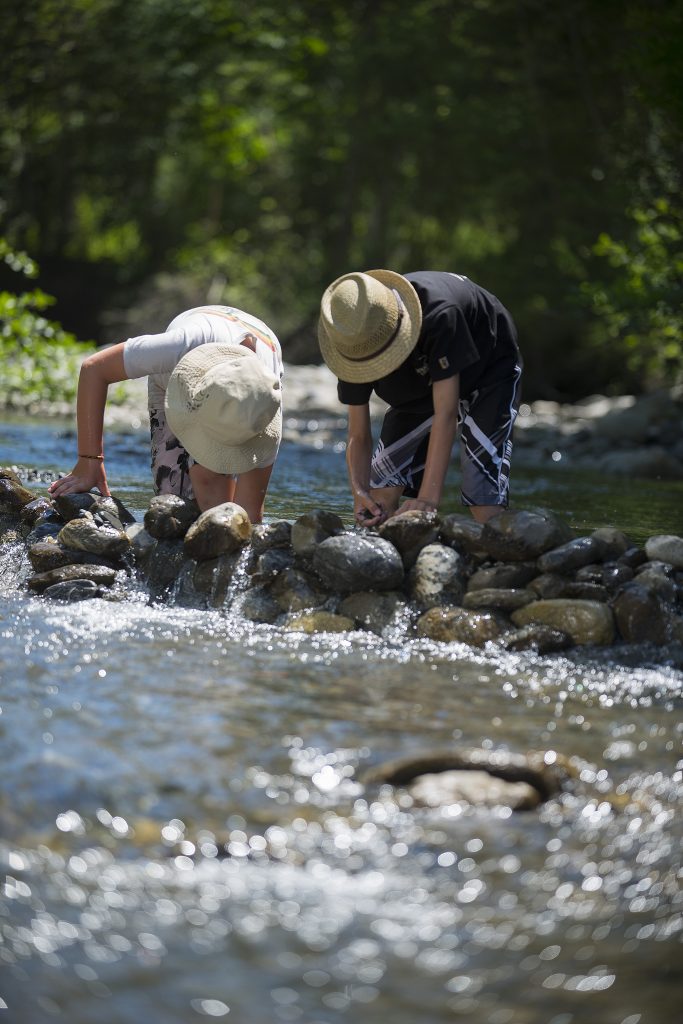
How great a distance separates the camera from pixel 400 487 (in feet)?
21.0

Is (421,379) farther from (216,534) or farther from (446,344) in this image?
(216,534)

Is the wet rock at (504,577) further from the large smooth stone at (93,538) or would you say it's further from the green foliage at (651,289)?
the green foliage at (651,289)

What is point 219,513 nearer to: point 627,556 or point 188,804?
point 627,556

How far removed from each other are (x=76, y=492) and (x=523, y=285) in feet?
60.6

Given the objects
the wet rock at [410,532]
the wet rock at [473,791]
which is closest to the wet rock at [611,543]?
the wet rock at [410,532]

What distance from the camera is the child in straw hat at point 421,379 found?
213 inches

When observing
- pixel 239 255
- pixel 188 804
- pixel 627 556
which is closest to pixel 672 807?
pixel 188 804

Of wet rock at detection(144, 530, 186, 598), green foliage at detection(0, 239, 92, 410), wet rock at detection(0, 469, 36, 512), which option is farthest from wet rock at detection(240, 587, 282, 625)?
green foliage at detection(0, 239, 92, 410)

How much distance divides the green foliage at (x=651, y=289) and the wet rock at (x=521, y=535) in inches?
351

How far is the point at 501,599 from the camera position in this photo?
5176 mm

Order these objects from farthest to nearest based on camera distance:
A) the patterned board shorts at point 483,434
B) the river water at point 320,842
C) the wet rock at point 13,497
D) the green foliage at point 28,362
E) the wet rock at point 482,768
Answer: the green foliage at point 28,362
the wet rock at point 13,497
the patterned board shorts at point 483,434
the wet rock at point 482,768
the river water at point 320,842

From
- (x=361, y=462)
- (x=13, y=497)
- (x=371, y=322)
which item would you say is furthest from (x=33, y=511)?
(x=371, y=322)

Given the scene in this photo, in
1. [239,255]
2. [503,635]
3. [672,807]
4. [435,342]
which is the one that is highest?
[435,342]

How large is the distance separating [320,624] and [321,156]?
27.8 meters
